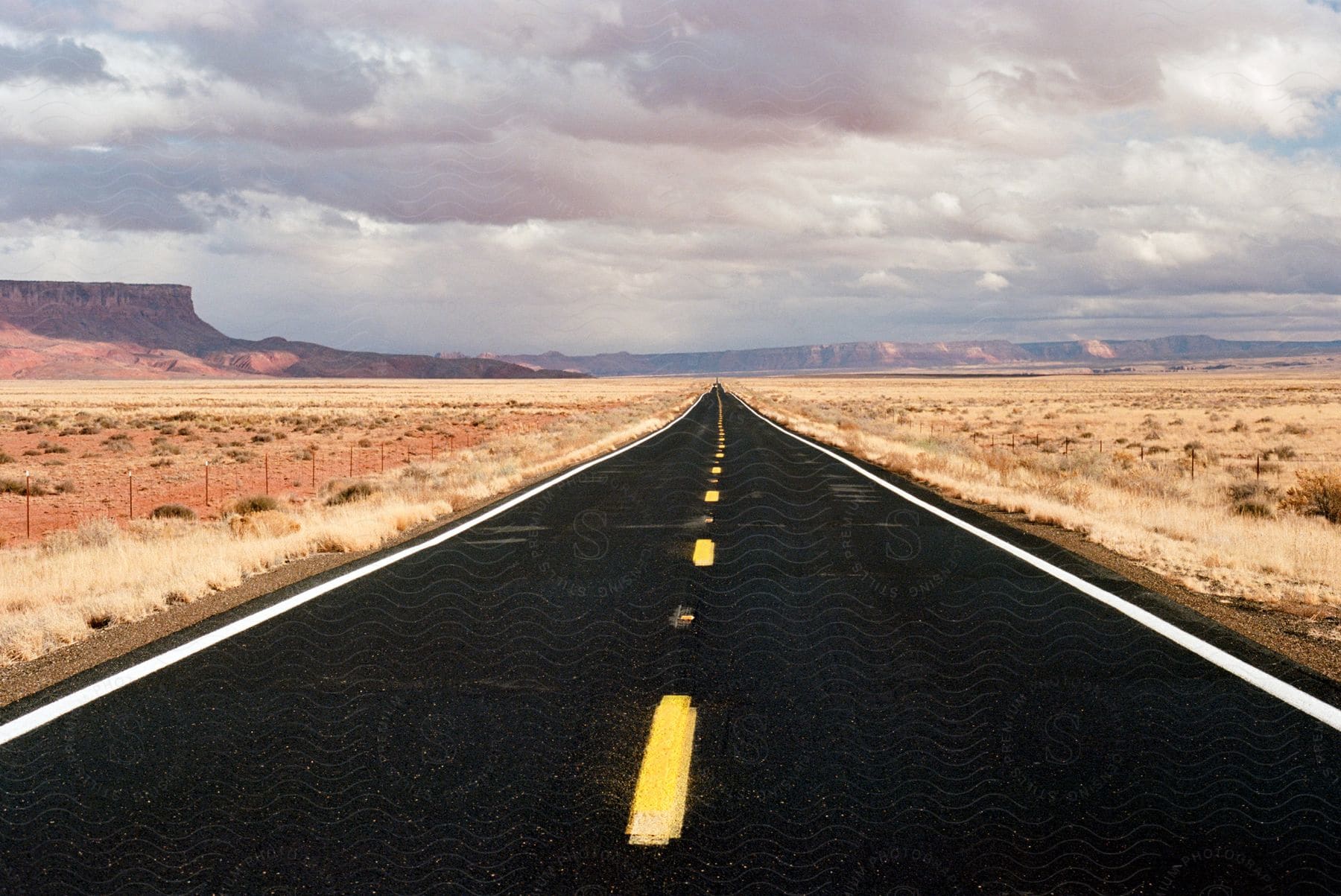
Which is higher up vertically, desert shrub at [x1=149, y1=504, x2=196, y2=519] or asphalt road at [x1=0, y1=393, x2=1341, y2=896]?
asphalt road at [x1=0, y1=393, x2=1341, y2=896]

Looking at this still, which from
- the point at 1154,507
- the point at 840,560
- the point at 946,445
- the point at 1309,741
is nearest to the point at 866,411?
the point at 946,445

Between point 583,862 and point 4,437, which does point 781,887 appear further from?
point 4,437

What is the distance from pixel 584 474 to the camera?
68.3 feet

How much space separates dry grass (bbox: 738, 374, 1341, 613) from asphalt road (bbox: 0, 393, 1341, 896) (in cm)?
225

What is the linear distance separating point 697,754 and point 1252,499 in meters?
16.3

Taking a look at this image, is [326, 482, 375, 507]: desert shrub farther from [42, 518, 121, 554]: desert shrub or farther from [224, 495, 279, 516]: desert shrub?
[42, 518, 121, 554]: desert shrub

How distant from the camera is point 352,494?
66.4ft

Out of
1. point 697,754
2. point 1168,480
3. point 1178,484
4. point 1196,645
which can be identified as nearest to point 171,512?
point 697,754

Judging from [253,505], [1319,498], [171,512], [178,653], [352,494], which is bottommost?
[171,512]

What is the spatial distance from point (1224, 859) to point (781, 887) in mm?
1573

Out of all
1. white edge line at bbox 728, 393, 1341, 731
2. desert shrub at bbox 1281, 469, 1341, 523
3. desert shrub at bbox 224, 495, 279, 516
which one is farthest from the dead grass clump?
desert shrub at bbox 1281, 469, 1341, 523

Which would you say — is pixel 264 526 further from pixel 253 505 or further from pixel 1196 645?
pixel 1196 645

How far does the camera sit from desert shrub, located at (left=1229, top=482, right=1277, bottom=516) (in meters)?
16.3

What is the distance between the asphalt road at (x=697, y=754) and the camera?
3625 mm
